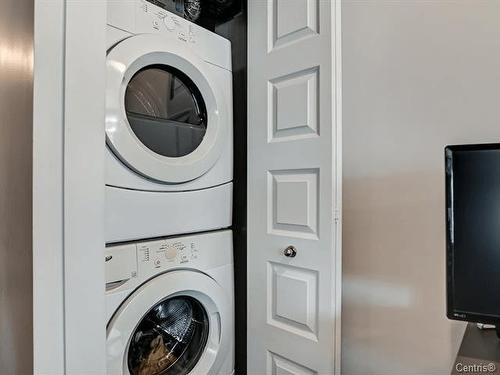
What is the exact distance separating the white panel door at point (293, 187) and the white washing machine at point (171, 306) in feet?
0.41

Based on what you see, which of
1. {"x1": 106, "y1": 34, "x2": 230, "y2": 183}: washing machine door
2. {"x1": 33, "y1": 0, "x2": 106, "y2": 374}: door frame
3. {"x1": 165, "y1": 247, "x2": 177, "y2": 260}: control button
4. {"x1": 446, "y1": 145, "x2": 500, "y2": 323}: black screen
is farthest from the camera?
{"x1": 165, "y1": 247, "x2": 177, "y2": 260}: control button

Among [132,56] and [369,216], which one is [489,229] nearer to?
[369,216]

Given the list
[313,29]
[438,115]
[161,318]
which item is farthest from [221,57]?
[161,318]

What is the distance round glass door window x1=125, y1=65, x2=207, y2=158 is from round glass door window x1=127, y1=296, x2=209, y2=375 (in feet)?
1.81

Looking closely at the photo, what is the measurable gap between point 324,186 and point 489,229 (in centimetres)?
44

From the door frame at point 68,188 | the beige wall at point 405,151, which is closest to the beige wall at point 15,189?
the door frame at point 68,188

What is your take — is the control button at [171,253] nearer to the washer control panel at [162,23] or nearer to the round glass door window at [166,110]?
the round glass door window at [166,110]

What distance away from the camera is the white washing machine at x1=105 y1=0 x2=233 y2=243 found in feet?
2.98

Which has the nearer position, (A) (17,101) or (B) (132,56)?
(A) (17,101)

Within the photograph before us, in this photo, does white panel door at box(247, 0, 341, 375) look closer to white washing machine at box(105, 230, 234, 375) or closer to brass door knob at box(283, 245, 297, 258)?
brass door knob at box(283, 245, 297, 258)

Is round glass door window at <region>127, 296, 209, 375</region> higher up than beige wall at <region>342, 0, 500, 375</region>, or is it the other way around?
beige wall at <region>342, 0, 500, 375</region>

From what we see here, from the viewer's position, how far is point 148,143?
39.7 inches

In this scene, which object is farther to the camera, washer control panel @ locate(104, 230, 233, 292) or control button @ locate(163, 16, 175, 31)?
control button @ locate(163, 16, 175, 31)

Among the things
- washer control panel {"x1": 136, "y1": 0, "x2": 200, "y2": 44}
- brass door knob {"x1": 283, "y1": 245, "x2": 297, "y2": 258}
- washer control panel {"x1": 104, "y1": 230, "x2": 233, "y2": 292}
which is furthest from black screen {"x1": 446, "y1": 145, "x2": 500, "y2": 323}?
washer control panel {"x1": 136, "y1": 0, "x2": 200, "y2": 44}
